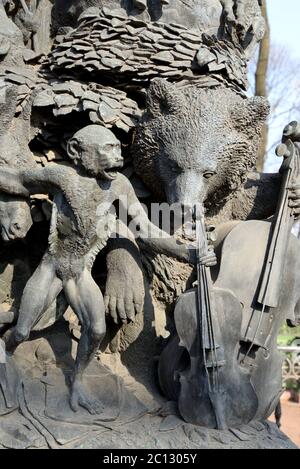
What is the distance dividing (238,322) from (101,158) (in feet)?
2.50

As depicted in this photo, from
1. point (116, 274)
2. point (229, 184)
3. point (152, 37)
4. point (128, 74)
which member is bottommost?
point (116, 274)

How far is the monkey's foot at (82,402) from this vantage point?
A: 2141 mm

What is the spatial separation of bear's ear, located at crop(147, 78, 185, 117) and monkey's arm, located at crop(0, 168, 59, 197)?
0.54m

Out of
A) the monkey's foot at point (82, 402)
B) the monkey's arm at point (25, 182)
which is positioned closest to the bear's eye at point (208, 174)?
the monkey's arm at point (25, 182)

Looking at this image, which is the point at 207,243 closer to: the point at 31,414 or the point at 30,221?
the point at 30,221

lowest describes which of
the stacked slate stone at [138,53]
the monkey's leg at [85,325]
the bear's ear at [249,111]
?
the monkey's leg at [85,325]

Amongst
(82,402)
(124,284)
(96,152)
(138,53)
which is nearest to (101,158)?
(96,152)

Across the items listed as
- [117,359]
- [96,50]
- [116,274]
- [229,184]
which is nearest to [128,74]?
[96,50]

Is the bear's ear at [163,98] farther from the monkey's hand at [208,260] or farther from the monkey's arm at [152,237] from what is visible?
the monkey's hand at [208,260]

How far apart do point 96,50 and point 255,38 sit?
768mm

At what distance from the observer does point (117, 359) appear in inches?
97.9

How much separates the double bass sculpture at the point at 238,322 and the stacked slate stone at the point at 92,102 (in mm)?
551

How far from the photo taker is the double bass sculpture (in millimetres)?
2082
